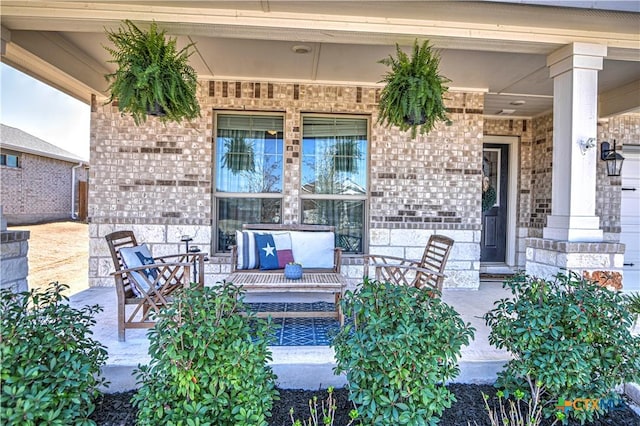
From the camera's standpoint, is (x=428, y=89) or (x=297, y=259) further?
(x=297, y=259)

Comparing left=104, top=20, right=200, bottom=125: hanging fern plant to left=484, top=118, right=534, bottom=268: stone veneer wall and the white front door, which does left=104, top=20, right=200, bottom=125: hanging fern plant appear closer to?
left=484, top=118, right=534, bottom=268: stone veneer wall

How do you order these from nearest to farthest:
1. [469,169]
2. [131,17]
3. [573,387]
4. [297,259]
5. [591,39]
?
[573,387], [131,17], [591,39], [297,259], [469,169]

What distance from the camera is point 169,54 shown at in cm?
286

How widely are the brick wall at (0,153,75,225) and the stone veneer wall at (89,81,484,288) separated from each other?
36.8ft

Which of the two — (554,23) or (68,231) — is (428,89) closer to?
(554,23)

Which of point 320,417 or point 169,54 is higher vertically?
point 169,54

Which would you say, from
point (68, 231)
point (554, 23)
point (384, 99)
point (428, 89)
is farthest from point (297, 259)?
point (68, 231)

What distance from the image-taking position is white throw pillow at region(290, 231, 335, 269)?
3910 millimetres

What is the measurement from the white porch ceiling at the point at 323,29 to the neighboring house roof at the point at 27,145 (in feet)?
39.0

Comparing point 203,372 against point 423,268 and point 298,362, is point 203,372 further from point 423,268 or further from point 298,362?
point 423,268

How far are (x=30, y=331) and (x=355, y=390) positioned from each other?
1544 mm

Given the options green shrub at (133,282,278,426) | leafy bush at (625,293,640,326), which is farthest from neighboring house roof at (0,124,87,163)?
leafy bush at (625,293,640,326)

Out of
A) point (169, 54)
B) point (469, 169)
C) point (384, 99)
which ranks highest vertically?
point (169, 54)

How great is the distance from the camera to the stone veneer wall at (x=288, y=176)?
14.9 feet
